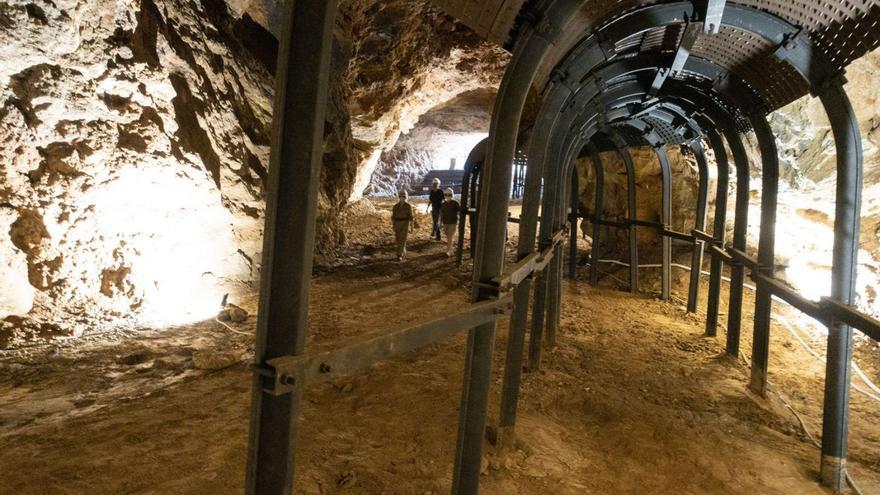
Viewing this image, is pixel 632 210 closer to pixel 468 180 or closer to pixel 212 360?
pixel 468 180

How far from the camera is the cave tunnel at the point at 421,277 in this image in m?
2.25

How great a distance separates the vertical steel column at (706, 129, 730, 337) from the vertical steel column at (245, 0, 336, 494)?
6.12m

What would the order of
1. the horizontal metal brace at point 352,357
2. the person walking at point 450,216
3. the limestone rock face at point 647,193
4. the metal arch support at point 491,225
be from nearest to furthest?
1. the horizontal metal brace at point 352,357
2. the metal arch support at point 491,225
3. the limestone rock face at point 647,193
4. the person walking at point 450,216

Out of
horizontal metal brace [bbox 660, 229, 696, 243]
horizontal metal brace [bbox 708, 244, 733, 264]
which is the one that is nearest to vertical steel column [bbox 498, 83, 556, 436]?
horizontal metal brace [bbox 708, 244, 733, 264]

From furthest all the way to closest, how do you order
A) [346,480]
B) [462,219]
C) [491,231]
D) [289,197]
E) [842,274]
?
[462,219] < [842,274] < [346,480] < [491,231] < [289,197]

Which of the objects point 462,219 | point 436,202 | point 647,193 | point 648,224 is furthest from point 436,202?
point 648,224

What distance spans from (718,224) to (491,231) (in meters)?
5.26

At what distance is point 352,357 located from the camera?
1395 millimetres

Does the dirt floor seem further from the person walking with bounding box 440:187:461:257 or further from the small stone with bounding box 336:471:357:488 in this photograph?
the person walking with bounding box 440:187:461:257

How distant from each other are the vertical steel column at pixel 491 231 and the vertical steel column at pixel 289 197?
111 cm

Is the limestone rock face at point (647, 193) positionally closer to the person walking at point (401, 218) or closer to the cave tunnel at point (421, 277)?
the cave tunnel at point (421, 277)

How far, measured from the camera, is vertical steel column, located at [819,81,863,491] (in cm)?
304

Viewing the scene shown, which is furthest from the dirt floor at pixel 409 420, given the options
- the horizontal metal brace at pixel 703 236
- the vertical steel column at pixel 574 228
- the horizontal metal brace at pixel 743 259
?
the vertical steel column at pixel 574 228

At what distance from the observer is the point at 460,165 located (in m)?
25.0
